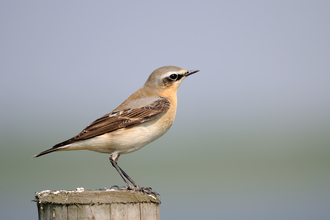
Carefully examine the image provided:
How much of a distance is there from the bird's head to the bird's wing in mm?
675

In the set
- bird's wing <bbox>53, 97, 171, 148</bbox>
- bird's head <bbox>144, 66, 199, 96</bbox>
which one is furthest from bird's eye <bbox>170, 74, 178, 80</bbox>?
bird's wing <bbox>53, 97, 171, 148</bbox>

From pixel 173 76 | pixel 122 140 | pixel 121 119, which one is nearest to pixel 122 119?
pixel 121 119

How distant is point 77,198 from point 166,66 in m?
4.38

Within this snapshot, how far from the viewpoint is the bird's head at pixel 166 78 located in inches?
300

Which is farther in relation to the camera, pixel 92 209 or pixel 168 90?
pixel 168 90

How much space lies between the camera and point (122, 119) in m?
6.70

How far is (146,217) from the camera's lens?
428cm

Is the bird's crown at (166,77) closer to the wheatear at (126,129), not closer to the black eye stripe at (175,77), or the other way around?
the black eye stripe at (175,77)

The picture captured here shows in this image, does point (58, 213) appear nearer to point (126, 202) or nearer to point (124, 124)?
point (126, 202)

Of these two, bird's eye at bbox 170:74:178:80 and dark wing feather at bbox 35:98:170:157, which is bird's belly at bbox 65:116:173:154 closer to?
dark wing feather at bbox 35:98:170:157

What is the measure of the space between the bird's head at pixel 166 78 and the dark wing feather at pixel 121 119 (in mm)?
675

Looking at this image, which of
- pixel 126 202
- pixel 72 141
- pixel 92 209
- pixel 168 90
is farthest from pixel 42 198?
pixel 168 90

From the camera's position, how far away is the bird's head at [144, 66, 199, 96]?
7.62 metres

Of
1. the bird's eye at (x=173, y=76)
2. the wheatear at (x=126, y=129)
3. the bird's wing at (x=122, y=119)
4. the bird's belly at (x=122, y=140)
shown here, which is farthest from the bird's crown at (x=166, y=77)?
the bird's belly at (x=122, y=140)
